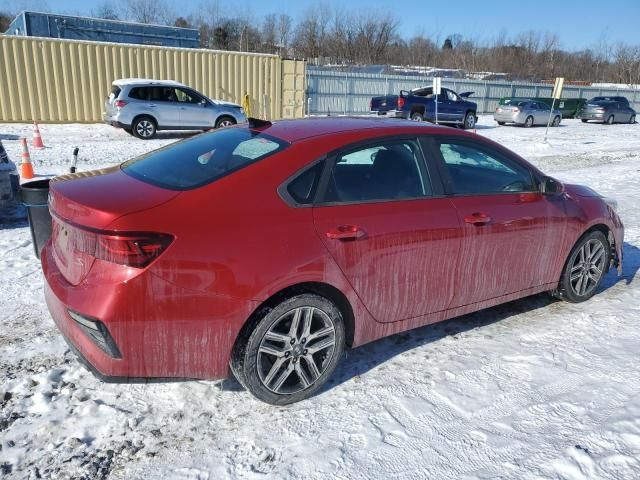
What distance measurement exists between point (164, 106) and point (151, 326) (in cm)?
1418

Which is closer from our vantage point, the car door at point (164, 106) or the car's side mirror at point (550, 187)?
the car's side mirror at point (550, 187)

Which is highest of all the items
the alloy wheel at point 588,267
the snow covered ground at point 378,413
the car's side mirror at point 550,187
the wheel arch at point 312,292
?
the car's side mirror at point 550,187

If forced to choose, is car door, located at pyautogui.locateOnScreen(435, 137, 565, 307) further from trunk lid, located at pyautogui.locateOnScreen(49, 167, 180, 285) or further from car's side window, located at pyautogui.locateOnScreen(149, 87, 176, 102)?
car's side window, located at pyautogui.locateOnScreen(149, 87, 176, 102)

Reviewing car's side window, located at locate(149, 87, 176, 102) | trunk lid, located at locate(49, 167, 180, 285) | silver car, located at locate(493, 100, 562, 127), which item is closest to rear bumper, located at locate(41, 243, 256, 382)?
trunk lid, located at locate(49, 167, 180, 285)

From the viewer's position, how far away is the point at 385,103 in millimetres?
20734

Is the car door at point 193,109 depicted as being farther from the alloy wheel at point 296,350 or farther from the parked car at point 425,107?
the alloy wheel at point 296,350

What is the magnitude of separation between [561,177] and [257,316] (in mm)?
10046

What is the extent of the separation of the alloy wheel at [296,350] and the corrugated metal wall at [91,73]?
60.3ft

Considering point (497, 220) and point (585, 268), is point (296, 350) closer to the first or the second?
point (497, 220)

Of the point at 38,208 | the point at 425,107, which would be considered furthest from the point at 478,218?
the point at 425,107

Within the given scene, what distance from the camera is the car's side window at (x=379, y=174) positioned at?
312cm

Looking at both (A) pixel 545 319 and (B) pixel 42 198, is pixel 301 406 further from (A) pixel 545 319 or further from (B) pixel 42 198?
(B) pixel 42 198

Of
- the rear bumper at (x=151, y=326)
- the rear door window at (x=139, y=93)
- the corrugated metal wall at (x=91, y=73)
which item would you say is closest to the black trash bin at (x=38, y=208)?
the rear bumper at (x=151, y=326)

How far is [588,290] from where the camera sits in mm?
4688
